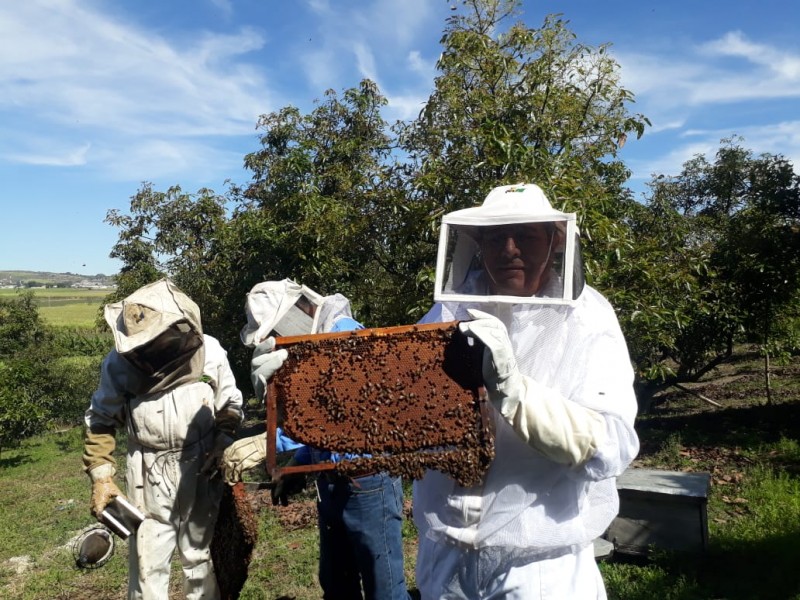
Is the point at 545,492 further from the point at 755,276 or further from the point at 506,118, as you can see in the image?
the point at 755,276

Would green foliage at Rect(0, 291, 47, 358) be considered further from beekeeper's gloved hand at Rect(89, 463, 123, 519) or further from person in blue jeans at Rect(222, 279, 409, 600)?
person in blue jeans at Rect(222, 279, 409, 600)

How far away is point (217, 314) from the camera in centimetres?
777

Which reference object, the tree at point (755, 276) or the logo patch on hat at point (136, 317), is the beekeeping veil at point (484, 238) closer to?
the logo patch on hat at point (136, 317)

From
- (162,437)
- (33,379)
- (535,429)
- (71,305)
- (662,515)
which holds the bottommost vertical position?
(71,305)

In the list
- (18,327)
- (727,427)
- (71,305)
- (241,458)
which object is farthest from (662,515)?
(71,305)

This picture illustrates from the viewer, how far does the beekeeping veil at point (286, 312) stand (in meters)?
3.36

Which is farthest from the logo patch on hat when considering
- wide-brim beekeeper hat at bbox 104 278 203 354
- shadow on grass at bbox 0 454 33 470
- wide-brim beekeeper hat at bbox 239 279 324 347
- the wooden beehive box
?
shadow on grass at bbox 0 454 33 470

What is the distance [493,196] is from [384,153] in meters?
7.66

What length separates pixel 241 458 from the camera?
2859 millimetres

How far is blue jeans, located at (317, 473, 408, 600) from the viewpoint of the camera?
3148 millimetres

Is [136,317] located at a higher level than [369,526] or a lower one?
higher

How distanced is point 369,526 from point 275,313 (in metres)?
1.21

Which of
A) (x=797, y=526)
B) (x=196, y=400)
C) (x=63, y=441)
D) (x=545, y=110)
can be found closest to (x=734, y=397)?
(x=797, y=526)

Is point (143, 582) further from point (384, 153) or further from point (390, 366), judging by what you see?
point (384, 153)
